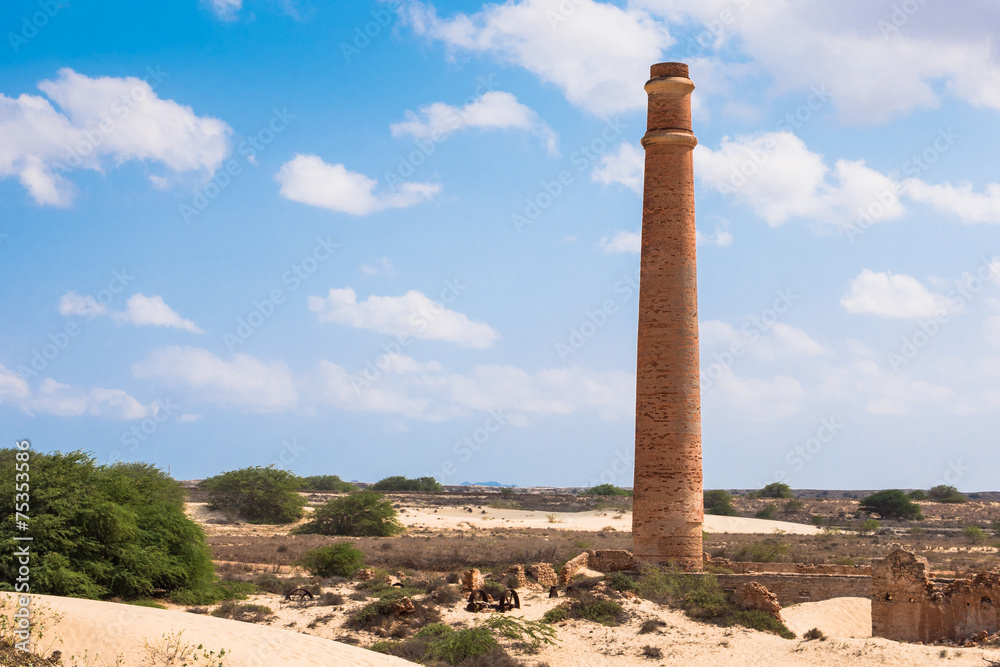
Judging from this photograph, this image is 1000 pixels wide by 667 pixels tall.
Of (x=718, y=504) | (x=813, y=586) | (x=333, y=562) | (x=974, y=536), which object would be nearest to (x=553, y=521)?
(x=718, y=504)

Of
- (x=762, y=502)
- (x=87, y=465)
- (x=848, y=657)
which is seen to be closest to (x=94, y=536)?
(x=87, y=465)

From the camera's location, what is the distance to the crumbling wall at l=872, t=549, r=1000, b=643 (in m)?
20.7

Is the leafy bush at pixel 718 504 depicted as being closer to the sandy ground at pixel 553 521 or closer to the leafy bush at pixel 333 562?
the sandy ground at pixel 553 521

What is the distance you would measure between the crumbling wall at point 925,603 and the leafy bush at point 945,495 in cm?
7705

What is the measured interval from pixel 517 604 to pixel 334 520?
29.7 m

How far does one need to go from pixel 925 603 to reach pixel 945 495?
78.7 metres

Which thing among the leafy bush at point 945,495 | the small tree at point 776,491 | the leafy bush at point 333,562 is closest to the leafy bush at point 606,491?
the small tree at point 776,491

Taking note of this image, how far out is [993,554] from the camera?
131ft

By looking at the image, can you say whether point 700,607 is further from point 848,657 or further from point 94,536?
point 94,536

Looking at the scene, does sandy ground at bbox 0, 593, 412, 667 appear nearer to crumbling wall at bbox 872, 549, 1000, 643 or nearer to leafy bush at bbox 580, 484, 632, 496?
crumbling wall at bbox 872, 549, 1000, 643

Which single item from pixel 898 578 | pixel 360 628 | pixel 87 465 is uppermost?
pixel 87 465

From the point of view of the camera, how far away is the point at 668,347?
24.8m

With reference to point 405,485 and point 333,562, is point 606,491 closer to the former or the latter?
point 405,485

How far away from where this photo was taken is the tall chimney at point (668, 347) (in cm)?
2448
